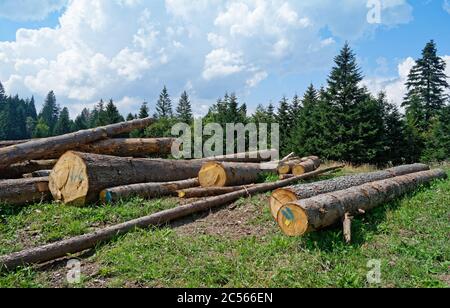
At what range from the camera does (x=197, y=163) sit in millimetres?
10492

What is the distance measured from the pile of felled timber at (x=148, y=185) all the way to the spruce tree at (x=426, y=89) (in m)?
34.2

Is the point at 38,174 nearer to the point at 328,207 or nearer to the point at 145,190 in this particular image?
the point at 145,190

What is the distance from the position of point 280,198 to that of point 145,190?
330 centimetres

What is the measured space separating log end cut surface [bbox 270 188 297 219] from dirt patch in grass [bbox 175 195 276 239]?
341mm

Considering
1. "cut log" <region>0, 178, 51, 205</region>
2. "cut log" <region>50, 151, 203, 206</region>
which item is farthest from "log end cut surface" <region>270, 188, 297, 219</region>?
"cut log" <region>0, 178, 51, 205</region>

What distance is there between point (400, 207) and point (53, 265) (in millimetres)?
6423

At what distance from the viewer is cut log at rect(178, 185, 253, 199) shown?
831cm

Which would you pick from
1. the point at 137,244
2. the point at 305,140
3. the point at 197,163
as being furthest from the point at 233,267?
the point at 305,140

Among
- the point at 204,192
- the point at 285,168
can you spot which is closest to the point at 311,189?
the point at 204,192

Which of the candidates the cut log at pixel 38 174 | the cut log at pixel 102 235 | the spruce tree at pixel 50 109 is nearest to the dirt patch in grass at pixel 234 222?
the cut log at pixel 102 235

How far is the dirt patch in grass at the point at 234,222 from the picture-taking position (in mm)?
6402

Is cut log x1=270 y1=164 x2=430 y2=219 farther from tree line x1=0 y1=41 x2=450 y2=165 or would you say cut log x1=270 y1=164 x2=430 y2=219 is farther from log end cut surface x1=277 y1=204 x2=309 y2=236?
tree line x1=0 y1=41 x2=450 y2=165

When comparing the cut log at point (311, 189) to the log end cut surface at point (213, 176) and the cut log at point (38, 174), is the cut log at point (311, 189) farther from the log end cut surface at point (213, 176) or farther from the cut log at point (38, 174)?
the cut log at point (38, 174)
